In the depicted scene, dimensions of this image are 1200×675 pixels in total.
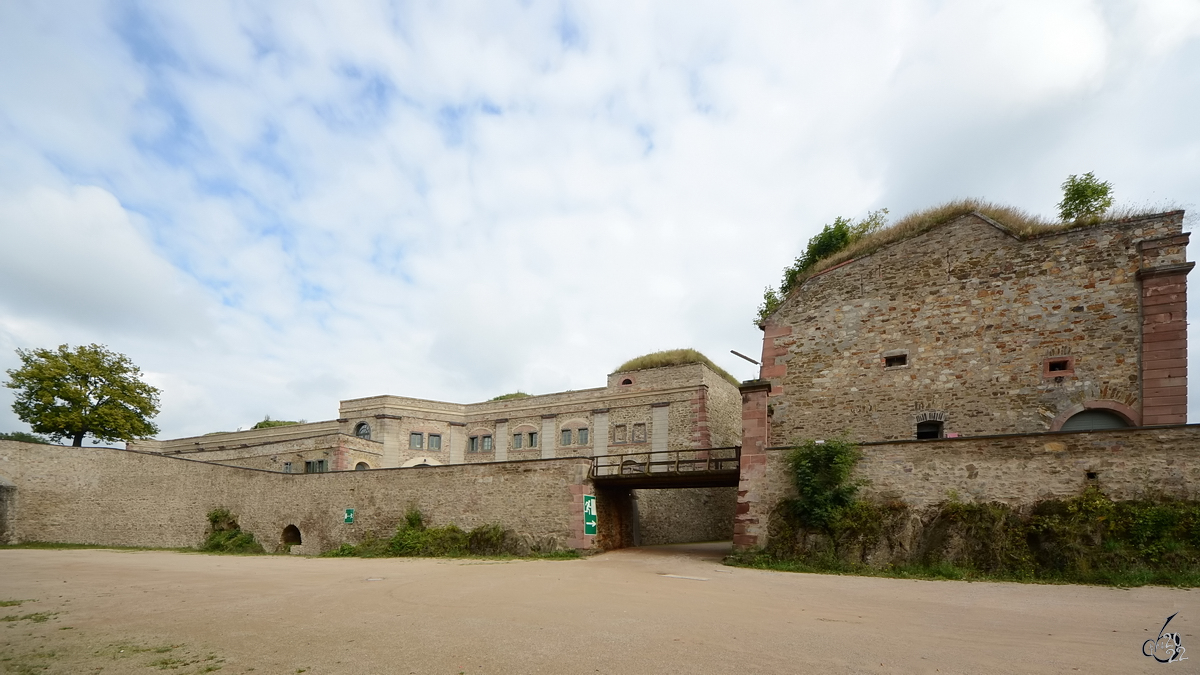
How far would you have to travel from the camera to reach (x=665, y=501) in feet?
85.0

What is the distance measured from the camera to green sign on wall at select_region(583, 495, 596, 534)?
19156mm

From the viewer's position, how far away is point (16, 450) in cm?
2758

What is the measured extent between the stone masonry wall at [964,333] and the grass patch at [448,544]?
8095 mm

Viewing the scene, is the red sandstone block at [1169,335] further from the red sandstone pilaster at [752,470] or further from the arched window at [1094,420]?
the red sandstone pilaster at [752,470]

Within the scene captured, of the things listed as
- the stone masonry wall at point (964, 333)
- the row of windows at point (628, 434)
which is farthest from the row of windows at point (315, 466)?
the stone masonry wall at point (964, 333)

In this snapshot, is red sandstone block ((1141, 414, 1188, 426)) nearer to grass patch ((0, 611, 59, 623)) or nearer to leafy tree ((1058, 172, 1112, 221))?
leafy tree ((1058, 172, 1112, 221))

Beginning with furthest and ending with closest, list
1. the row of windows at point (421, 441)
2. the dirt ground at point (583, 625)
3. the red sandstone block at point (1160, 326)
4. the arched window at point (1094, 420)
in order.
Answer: the row of windows at point (421, 441), the arched window at point (1094, 420), the red sandstone block at point (1160, 326), the dirt ground at point (583, 625)

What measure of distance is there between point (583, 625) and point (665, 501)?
Result: 18460 millimetres

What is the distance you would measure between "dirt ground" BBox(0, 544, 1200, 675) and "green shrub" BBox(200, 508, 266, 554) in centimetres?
1163

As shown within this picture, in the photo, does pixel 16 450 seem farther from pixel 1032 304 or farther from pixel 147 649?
pixel 1032 304

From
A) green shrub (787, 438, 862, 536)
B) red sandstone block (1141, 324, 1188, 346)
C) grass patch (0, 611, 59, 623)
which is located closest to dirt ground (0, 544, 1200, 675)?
grass patch (0, 611, 59, 623)

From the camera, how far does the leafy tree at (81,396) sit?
3659cm

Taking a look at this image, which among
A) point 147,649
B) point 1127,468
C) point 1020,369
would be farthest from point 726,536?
point 147,649

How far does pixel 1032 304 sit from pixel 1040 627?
1056cm
